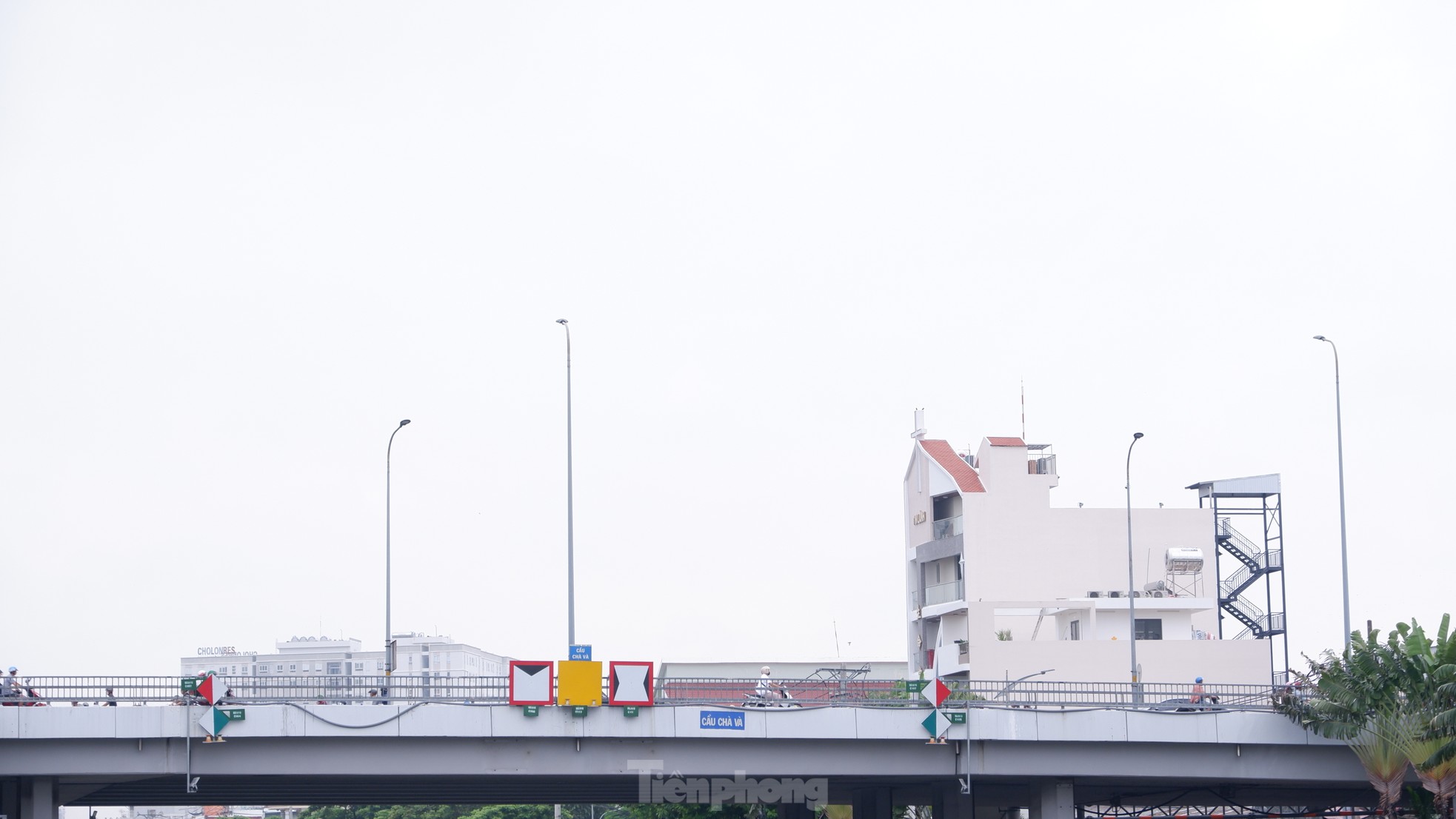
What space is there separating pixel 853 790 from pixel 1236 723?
50.7ft

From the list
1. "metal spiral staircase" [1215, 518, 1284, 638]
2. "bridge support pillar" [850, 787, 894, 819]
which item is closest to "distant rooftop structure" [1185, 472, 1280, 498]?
"metal spiral staircase" [1215, 518, 1284, 638]

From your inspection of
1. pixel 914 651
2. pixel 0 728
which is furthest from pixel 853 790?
pixel 914 651

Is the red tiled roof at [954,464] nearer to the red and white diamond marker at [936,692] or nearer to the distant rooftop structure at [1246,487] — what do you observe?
the distant rooftop structure at [1246,487]

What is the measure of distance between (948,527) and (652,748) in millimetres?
47236

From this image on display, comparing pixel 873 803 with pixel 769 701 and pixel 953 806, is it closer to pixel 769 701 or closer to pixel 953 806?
pixel 953 806

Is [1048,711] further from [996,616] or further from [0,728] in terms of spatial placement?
[996,616]

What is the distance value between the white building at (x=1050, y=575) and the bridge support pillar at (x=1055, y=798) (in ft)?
117

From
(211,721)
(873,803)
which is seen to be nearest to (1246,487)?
(873,803)

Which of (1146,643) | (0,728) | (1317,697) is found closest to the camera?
(0,728)

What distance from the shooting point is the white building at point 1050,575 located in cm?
8038

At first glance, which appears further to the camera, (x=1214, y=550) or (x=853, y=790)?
(x=1214, y=550)

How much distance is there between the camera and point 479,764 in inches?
1586

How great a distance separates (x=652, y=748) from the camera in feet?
133

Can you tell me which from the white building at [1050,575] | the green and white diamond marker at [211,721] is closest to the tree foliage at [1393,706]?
the green and white diamond marker at [211,721]
